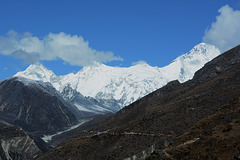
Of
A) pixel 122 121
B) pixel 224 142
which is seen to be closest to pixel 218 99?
pixel 122 121

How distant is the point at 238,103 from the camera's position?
79.8 meters

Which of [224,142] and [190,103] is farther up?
[190,103]

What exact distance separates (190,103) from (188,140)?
80999 mm

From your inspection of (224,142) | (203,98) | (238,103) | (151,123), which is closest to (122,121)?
(151,123)

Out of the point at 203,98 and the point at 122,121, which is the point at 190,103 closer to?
the point at 203,98

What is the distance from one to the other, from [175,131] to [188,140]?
57295 millimetres

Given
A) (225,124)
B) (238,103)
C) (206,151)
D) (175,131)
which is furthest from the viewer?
(175,131)

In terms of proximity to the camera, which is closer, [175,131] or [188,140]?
[188,140]

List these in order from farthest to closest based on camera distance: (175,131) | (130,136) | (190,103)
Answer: (190,103)
(130,136)
(175,131)

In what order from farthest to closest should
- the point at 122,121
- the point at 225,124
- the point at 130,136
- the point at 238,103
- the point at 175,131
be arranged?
the point at 122,121 < the point at 130,136 < the point at 175,131 < the point at 238,103 < the point at 225,124

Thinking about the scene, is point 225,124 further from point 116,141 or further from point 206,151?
point 116,141

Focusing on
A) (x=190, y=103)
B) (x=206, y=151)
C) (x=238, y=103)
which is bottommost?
(x=206, y=151)

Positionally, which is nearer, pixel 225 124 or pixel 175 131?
pixel 225 124

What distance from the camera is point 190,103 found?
481ft
